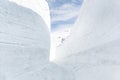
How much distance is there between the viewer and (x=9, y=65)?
1.98 meters

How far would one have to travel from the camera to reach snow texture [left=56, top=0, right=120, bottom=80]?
7.39 ft

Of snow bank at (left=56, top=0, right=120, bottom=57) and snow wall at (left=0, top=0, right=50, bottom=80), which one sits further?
snow bank at (left=56, top=0, right=120, bottom=57)

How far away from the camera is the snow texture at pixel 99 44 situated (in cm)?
225

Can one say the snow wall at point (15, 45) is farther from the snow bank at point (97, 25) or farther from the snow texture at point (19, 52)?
the snow bank at point (97, 25)

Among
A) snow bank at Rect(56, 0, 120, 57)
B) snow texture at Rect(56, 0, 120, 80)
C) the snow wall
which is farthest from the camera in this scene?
snow bank at Rect(56, 0, 120, 57)

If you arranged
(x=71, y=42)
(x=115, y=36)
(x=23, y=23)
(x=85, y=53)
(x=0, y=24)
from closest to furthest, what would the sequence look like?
(x=0, y=24), (x=115, y=36), (x=23, y=23), (x=85, y=53), (x=71, y=42)

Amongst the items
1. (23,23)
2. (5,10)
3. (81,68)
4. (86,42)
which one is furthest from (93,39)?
(5,10)

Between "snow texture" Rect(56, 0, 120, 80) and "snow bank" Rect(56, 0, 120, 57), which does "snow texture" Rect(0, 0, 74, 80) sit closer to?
"snow texture" Rect(56, 0, 120, 80)

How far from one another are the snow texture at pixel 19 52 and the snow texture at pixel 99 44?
34 cm

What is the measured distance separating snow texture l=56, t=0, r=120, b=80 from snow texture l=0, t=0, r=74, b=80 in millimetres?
336

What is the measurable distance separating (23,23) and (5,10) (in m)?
0.40

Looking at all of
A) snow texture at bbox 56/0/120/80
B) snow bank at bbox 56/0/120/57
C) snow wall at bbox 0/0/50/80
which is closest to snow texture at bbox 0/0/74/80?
snow wall at bbox 0/0/50/80

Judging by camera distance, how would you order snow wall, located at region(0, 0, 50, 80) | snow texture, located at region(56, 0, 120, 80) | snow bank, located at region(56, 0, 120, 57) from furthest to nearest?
snow bank, located at region(56, 0, 120, 57), snow texture, located at region(56, 0, 120, 80), snow wall, located at region(0, 0, 50, 80)

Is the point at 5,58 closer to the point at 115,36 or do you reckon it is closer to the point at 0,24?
the point at 0,24
